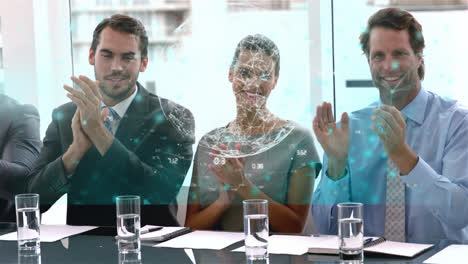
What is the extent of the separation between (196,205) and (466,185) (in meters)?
1.17

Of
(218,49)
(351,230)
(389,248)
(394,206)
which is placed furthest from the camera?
(218,49)

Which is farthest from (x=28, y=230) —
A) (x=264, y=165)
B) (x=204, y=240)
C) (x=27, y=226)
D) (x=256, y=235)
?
(x=264, y=165)

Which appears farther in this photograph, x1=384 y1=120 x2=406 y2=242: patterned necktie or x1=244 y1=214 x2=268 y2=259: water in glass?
x1=384 y1=120 x2=406 y2=242: patterned necktie

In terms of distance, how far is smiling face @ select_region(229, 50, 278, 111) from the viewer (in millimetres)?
3018

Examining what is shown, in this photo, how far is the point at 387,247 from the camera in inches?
87.6

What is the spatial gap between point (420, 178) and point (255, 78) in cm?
87

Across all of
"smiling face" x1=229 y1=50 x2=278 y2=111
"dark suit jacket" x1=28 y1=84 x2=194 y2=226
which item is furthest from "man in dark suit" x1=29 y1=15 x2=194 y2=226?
"smiling face" x1=229 y1=50 x2=278 y2=111

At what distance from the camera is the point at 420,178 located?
257 cm

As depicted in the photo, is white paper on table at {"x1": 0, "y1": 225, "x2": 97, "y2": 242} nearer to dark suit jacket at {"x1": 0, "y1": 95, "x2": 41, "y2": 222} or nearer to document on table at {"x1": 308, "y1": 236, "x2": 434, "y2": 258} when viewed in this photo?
dark suit jacket at {"x1": 0, "y1": 95, "x2": 41, "y2": 222}

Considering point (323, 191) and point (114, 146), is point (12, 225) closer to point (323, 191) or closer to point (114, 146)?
point (114, 146)

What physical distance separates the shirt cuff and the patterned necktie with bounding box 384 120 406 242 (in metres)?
0.16

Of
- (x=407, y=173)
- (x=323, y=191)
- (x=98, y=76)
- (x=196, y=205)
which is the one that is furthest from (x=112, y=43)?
(x=407, y=173)

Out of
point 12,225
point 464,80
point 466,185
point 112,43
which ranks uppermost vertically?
point 112,43

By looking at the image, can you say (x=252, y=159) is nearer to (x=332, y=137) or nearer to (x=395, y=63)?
(x=332, y=137)
